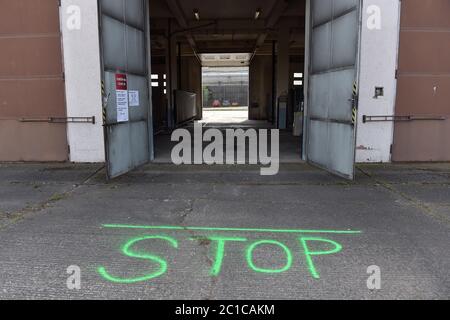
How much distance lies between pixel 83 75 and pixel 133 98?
4.71ft

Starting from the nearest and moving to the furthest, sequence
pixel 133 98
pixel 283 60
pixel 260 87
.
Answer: pixel 133 98
pixel 283 60
pixel 260 87

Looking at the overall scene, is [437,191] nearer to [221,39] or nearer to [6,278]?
[6,278]

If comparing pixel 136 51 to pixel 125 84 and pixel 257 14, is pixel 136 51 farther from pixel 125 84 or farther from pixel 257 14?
pixel 257 14

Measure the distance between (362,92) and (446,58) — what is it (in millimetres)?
2082

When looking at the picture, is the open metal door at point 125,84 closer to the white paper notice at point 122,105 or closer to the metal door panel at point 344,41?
the white paper notice at point 122,105

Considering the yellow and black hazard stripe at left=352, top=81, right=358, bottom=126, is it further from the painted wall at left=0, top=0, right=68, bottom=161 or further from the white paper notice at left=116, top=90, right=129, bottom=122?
the painted wall at left=0, top=0, right=68, bottom=161

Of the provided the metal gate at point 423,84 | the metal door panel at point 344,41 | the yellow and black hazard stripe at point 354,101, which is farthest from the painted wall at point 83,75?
the metal gate at point 423,84

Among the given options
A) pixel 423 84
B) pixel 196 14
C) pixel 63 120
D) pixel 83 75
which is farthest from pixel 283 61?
pixel 63 120

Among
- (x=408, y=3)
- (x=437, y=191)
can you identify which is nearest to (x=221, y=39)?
(x=408, y=3)

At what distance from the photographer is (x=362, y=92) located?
8828 millimetres

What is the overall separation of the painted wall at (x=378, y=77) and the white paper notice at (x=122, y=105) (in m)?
5.03

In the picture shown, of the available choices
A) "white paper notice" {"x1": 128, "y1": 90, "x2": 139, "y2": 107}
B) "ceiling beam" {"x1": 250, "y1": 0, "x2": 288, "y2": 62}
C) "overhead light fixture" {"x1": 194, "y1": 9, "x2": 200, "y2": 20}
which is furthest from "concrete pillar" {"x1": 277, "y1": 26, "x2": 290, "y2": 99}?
"white paper notice" {"x1": 128, "y1": 90, "x2": 139, "y2": 107}

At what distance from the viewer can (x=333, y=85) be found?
7980 millimetres

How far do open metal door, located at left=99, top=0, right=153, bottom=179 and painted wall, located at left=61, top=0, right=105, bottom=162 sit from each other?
0.92 m
